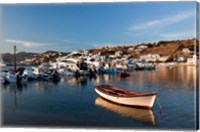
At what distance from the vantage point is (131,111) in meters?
6.75

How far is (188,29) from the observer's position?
236 inches

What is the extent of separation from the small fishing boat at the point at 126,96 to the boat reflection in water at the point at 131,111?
8cm

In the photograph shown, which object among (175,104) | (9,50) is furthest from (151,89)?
(9,50)

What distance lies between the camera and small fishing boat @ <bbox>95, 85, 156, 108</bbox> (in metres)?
6.63

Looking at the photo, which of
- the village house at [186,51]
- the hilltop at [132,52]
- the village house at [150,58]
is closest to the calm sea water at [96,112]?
the village house at [186,51]

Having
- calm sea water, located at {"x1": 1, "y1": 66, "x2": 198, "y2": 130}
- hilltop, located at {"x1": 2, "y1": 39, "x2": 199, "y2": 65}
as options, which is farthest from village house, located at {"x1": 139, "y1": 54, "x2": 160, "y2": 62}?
calm sea water, located at {"x1": 1, "y1": 66, "x2": 198, "y2": 130}

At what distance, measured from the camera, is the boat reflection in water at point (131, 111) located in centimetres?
621

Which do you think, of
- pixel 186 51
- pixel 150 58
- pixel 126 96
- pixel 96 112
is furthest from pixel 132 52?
pixel 96 112

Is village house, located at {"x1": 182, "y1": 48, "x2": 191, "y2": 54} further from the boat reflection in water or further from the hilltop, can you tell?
the boat reflection in water

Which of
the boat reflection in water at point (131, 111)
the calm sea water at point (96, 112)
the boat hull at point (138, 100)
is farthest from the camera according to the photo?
the boat hull at point (138, 100)

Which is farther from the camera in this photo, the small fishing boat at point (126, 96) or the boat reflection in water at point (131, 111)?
the small fishing boat at point (126, 96)

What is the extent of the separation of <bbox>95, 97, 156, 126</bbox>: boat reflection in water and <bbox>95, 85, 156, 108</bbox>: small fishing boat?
0.08 meters

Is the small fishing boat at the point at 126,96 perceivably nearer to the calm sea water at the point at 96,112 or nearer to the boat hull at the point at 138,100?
the boat hull at the point at 138,100

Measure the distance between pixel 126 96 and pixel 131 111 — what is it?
0.30 m
